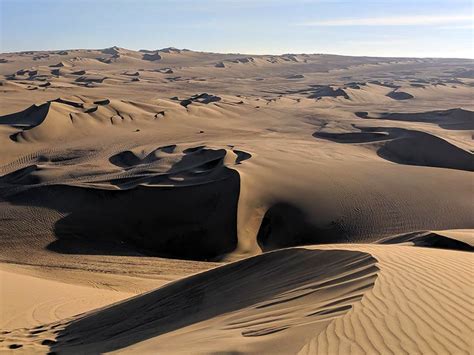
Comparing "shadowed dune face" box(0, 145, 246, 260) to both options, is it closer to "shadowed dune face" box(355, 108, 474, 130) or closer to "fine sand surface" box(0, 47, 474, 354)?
"fine sand surface" box(0, 47, 474, 354)

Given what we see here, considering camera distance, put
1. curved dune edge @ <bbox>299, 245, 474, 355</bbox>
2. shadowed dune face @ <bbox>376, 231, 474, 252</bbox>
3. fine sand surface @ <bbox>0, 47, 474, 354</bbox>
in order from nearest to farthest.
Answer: curved dune edge @ <bbox>299, 245, 474, 355</bbox> < fine sand surface @ <bbox>0, 47, 474, 354</bbox> < shadowed dune face @ <bbox>376, 231, 474, 252</bbox>

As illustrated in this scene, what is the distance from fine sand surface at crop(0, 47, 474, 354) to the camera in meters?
4.76

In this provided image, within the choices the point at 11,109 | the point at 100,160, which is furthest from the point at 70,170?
the point at 11,109

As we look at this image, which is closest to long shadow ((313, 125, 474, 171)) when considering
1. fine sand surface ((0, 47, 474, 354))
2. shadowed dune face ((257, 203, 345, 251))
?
fine sand surface ((0, 47, 474, 354))

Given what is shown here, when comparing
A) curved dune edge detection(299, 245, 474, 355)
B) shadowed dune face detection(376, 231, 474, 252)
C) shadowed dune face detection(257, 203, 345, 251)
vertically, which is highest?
curved dune edge detection(299, 245, 474, 355)

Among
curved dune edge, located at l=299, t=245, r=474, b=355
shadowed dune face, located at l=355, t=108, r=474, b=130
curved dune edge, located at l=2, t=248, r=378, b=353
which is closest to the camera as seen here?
curved dune edge, located at l=299, t=245, r=474, b=355

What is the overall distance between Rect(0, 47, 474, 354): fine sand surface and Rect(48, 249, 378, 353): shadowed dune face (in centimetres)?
3

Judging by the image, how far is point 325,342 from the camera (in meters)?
3.98

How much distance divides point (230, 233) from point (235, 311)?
21.8 feet

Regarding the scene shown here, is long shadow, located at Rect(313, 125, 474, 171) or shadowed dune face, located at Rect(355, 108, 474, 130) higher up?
shadowed dune face, located at Rect(355, 108, 474, 130)

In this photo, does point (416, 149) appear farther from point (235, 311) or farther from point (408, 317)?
point (408, 317)

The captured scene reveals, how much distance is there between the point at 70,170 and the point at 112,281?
8.08 metres

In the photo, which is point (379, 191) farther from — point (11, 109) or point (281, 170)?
point (11, 109)

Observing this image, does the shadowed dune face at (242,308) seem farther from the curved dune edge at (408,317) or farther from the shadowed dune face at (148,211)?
the shadowed dune face at (148,211)
